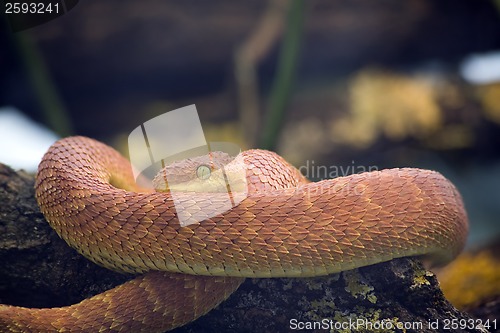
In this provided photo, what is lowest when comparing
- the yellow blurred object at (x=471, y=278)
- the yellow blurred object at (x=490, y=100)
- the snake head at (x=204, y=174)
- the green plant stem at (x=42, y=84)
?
the yellow blurred object at (x=471, y=278)

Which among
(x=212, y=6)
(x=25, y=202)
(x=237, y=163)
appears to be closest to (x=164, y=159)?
(x=237, y=163)

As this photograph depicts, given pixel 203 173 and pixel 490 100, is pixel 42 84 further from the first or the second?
pixel 490 100

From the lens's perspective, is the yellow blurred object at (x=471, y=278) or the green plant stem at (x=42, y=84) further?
the green plant stem at (x=42, y=84)

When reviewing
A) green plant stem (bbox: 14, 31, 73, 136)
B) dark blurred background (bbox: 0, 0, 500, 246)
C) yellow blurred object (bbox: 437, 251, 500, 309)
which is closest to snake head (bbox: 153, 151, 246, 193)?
yellow blurred object (bbox: 437, 251, 500, 309)

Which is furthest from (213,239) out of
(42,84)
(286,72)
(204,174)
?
(42,84)

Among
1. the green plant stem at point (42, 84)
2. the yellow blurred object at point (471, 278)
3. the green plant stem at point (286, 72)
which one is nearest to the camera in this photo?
the yellow blurred object at point (471, 278)

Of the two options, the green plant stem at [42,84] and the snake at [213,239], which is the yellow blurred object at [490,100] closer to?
the snake at [213,239]

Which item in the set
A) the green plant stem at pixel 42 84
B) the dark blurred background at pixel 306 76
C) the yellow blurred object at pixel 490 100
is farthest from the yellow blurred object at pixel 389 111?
the green plant stem at pixel 42 84
